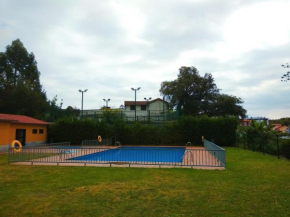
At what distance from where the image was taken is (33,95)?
33.3m

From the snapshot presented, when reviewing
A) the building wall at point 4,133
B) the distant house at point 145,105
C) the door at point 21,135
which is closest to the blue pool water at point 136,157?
the building wall at point 4,133

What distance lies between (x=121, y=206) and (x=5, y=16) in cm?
1284

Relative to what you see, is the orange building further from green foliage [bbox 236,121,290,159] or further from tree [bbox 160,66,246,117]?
tree [bbox 160,66,246,117]

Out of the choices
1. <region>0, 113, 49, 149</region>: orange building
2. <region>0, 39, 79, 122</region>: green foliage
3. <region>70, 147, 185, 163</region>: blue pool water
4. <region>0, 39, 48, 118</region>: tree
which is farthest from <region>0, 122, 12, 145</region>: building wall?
<region>0, 39, 48, 118</region>: tree

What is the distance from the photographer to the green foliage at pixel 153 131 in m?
23.2

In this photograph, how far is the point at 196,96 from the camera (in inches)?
1708

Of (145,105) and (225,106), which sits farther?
(145,105)

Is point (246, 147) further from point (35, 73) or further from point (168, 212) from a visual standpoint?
point (35, 73)

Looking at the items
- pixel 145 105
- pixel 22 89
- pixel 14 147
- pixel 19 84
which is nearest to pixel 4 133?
pixel 14 147

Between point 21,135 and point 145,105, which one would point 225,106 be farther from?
point 21,135

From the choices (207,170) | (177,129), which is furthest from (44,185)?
(177,129)

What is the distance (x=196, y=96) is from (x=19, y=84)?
98.4 feet

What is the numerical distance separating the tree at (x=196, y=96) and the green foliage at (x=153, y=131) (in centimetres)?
1823

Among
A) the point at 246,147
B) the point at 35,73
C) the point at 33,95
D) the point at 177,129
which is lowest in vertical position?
the point at 246,147
